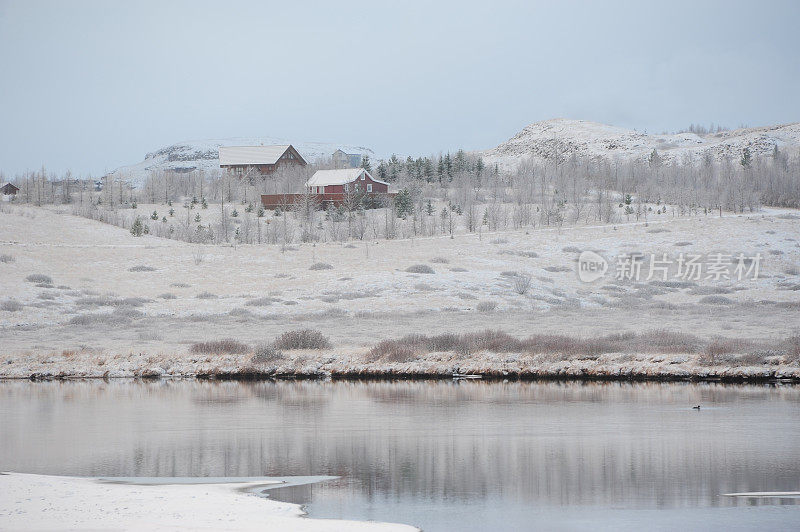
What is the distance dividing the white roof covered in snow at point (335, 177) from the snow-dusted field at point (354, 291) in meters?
27.5

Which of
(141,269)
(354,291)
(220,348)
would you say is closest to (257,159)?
(141,269)

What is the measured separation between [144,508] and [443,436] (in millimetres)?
8177

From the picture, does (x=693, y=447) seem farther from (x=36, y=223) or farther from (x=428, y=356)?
(x=36, y=223)

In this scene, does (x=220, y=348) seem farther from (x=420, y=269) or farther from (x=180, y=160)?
(x=180, y=160)

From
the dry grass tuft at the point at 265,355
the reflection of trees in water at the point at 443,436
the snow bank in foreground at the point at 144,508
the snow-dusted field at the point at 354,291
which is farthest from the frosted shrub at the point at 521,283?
the snow bank in foreground at the point at 144,508

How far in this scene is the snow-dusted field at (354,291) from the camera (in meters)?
37.8

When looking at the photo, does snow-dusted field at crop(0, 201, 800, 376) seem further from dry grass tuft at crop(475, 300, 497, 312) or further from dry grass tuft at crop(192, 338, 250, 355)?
dry grass tuft at crop(192, 338, 250, 355)

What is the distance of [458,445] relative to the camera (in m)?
18.8

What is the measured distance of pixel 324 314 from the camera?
1766 inches

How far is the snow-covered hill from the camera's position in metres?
161

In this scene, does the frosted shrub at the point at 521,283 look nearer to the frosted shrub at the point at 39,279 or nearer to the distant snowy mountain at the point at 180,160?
the frosted shrub at the point at 39,279

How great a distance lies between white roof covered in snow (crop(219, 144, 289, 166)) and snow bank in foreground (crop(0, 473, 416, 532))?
10561cm

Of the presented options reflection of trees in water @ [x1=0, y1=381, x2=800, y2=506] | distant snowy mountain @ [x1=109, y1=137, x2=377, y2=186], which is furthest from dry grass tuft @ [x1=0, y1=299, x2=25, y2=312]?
distant snowy mountain @ [x1=109, y1=137, x2=377, y2=186]

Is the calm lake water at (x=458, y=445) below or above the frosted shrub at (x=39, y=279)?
below
